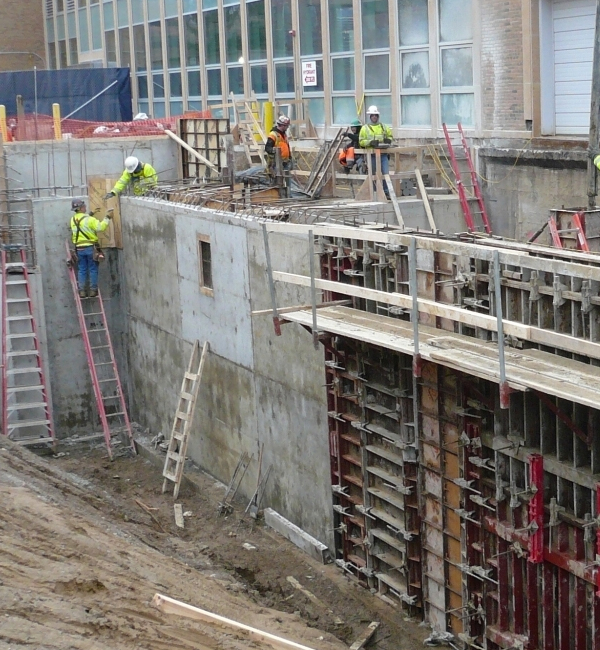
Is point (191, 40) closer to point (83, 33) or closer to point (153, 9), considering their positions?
point (153, 9)

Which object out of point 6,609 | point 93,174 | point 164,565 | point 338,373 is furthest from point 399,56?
point 6,609

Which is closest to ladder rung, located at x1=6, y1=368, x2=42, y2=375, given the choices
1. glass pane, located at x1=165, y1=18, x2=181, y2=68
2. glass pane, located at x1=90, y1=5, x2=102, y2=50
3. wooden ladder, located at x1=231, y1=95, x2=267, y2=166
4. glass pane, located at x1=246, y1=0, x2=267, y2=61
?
wooden ladder, located at x1=231, y1=95, x2=267, y2=166

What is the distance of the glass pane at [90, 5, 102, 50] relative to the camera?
40.9 m

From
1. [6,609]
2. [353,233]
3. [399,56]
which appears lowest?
[6,609]

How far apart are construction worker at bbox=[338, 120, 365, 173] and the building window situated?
11.5 feet

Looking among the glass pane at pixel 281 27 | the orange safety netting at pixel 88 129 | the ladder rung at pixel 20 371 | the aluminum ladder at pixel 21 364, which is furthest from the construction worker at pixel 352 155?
the glass pane at pixel 281 27

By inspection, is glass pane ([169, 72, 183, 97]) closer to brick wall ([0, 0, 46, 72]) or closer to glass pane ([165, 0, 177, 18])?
glass pane ([165, 0, 177, 18])

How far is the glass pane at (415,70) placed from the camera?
22125mm

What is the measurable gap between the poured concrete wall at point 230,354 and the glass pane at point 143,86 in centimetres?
1643

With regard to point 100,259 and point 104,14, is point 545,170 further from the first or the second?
point 104,14

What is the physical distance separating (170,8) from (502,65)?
1740cm

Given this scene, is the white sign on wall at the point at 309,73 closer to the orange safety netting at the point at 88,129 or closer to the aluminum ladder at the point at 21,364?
the orange safety netting at the point at 88,129

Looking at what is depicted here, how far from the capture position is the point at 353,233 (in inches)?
475

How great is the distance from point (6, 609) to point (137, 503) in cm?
842
